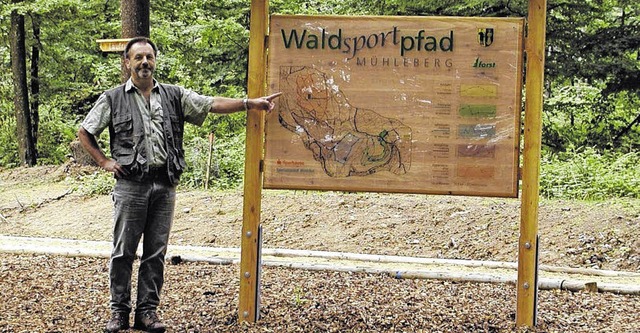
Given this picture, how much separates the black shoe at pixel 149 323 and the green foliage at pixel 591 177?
8662 millimetres

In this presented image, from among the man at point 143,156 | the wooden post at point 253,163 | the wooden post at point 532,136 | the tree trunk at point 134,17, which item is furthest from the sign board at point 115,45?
the wooden post at point 532,136

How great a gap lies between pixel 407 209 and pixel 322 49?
18.7ft

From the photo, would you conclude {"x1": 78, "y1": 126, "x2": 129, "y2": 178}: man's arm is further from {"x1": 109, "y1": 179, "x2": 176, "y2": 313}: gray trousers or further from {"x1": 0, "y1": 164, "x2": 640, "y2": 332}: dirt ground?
{"x1": 0, "y1": 164, "x2": 640, "y2": 332}: dirt ground

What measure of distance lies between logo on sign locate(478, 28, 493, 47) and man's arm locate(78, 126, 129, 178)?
8.06 feet

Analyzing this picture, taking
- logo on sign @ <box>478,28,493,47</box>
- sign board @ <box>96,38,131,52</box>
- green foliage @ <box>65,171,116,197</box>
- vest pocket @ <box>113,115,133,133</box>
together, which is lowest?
green foliage @ <box>65,171,116,197</box>

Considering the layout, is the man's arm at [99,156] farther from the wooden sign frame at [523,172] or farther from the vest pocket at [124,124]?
the wooden sign frame at [523,172]

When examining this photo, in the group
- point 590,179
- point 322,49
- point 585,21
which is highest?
point 585,21

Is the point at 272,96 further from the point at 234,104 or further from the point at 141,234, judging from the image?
the point at 141,234

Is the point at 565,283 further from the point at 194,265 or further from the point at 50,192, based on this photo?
the point at 50,192

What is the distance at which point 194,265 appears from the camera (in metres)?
7.71

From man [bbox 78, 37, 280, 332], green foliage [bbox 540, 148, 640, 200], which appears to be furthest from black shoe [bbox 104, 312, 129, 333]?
green foliage [bbox 540, 148, 640, 200]

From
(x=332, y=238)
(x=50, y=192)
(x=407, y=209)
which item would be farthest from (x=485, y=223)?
(x=50, y=192)

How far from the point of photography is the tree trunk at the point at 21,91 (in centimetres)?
2012

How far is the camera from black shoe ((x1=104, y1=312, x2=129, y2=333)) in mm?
4945
